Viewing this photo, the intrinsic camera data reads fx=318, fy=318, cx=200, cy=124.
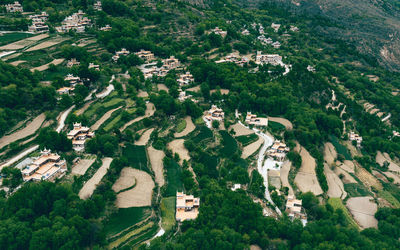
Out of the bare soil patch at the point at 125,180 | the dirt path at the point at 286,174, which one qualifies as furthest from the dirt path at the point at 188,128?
the dirt path at the point at 286,174

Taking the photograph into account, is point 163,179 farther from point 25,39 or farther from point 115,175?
point 25,39

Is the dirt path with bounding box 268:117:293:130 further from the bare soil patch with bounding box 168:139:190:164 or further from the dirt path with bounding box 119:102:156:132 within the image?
the dirt path with bounding box 119:102:156:132

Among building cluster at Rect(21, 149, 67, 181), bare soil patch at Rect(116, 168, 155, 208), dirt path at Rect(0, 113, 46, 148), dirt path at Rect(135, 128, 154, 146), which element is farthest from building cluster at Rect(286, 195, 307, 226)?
dirt path at Rect(0, 113, 46, 148)

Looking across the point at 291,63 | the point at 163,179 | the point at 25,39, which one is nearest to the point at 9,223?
the point at 163,179

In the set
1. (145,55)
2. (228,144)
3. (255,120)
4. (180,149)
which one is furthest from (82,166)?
(145,55)

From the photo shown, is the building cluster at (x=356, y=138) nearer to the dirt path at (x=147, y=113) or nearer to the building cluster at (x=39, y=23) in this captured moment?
the dirt path at (x=147, y=113)

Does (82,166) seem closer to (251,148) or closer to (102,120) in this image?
(102,120)
